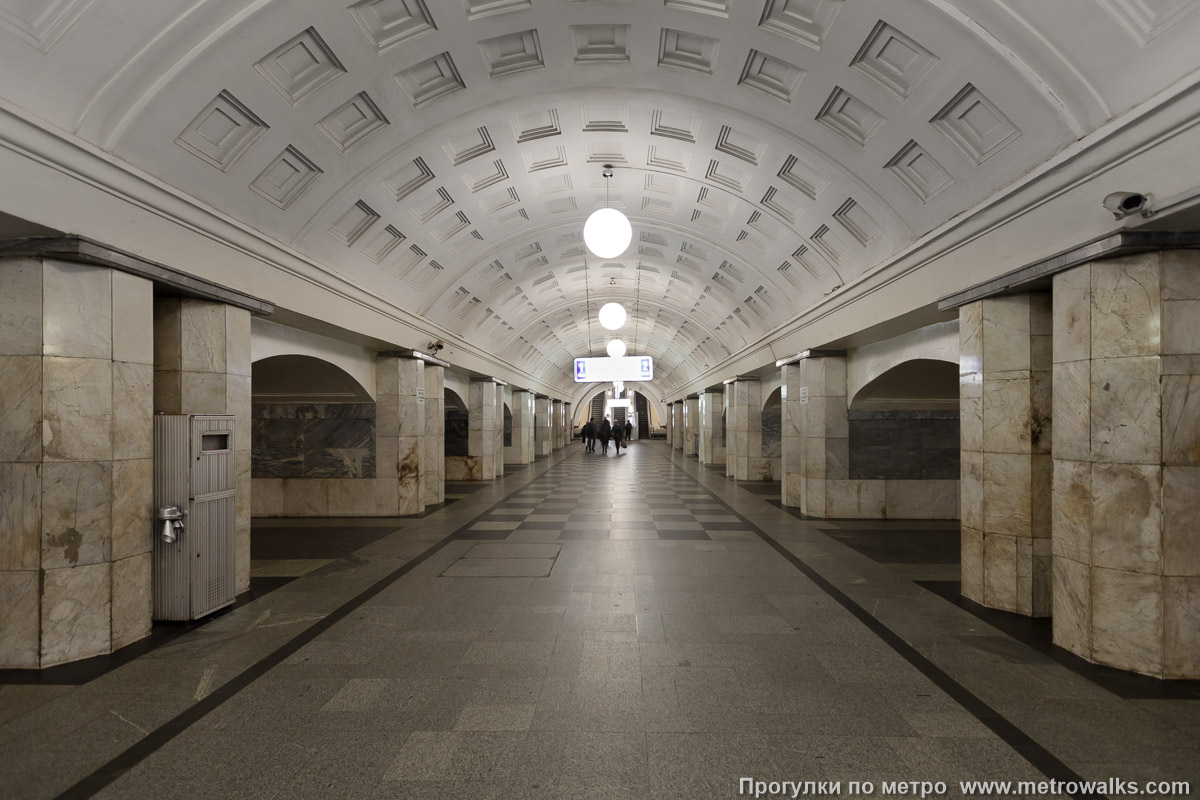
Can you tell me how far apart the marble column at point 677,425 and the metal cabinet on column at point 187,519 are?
25.9 m

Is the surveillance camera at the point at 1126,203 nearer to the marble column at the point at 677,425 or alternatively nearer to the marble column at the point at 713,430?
the marble column at the point at 713,430

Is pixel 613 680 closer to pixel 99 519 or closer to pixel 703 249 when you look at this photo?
pixel 99 519

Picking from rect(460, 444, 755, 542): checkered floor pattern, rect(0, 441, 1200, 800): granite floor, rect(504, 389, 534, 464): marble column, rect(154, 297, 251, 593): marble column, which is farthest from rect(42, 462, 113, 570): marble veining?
rect(504, 389, 534, 464): marble column

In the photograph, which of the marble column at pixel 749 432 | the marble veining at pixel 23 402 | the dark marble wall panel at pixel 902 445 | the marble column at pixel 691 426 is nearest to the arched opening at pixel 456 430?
the marble column at pixel 749 432

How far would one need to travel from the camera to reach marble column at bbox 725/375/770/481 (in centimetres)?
1588

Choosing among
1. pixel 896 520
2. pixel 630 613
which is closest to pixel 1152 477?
pixel 630 613

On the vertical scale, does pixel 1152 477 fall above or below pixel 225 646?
above

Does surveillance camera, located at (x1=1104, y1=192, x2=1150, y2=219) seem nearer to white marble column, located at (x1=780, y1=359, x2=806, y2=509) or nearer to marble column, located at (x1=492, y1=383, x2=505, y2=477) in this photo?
white marble column, located at (x1=780, y1=359, x2=806, y2=509)

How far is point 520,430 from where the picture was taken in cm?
2203

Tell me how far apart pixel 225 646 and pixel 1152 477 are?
7.05 metres

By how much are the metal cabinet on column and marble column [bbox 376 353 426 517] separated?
16.5 feet

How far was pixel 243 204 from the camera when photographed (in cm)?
552

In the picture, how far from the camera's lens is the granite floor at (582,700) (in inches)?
108

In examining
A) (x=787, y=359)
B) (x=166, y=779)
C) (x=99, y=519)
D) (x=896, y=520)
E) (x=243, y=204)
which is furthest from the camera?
(x=787, y=359)
